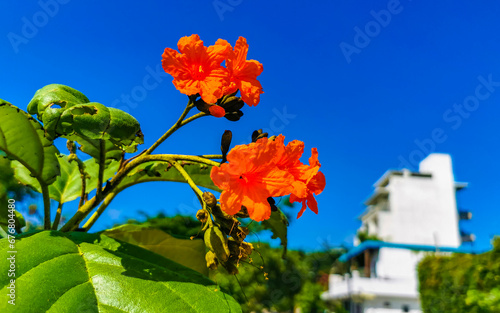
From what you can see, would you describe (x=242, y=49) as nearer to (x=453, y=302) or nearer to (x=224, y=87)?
(x=224, y=87)

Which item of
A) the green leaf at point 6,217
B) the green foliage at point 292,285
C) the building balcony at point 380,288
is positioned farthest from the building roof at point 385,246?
the green leaf at point 6,217

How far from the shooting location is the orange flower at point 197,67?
0.94 m

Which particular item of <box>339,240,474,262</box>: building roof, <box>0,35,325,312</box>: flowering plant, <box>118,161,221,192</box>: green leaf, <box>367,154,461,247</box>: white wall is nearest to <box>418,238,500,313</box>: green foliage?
<box>118,161,221,192</box>: green leaf

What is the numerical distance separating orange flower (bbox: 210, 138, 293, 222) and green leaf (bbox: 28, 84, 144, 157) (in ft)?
0.65

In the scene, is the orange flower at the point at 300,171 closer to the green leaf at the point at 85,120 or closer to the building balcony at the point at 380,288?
the green leaf at the point at 85,120

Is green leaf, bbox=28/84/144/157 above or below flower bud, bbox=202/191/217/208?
above

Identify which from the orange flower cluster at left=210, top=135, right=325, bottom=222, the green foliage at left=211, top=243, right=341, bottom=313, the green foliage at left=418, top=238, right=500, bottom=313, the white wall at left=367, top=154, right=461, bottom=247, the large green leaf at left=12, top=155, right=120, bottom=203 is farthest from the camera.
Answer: the white wall at left=367, top=154, right=461, bottom=247

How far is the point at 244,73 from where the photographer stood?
39.6 inches

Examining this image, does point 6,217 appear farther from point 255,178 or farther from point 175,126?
point 255,178

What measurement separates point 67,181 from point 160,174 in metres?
0.50

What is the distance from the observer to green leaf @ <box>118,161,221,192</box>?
48.4 inches

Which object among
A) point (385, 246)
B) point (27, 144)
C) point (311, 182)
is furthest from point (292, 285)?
point (311, 182)

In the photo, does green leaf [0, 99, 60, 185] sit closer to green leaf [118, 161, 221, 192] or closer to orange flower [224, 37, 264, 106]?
green leaf [118, 161, 221, 192]

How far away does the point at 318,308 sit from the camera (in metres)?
26.2
